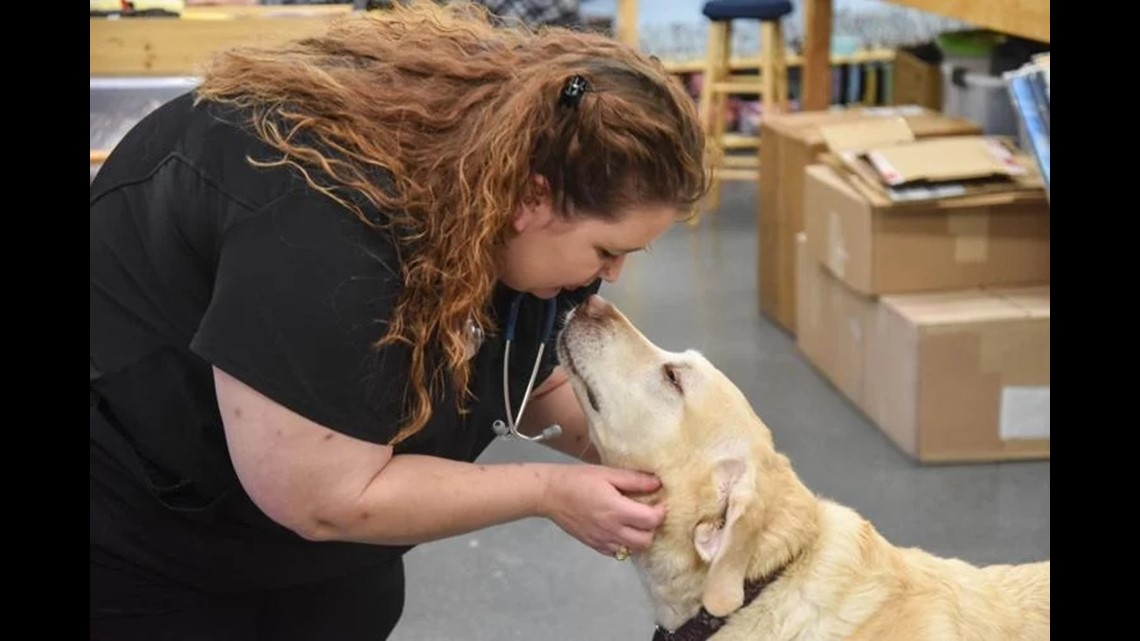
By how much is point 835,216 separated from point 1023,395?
774mm

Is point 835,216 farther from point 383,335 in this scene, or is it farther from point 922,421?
point 383,335

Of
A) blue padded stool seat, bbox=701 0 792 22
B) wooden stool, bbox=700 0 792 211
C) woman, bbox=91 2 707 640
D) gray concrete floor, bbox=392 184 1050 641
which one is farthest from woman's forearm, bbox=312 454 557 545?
blue padded stool seat, bbox=701 0 792 22

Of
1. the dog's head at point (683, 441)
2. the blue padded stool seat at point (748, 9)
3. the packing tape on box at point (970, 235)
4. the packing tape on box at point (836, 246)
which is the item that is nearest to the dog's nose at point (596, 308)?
the dog's head at point (683, 441)

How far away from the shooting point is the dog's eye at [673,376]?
71.6 inches

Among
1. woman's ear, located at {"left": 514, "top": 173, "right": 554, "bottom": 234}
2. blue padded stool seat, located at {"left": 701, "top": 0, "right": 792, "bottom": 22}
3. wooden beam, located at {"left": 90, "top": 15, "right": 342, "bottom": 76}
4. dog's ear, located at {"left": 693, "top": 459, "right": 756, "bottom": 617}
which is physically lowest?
dog's ear, located at {"left": 693, "top": 459, "right": 756, "bottom": 617}

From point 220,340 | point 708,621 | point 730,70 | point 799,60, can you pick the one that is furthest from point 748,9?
point 220,340

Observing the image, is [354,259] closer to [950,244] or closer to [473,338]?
[473,338]

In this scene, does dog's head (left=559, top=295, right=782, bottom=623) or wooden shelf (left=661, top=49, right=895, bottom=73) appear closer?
dog's head (left=559, top=295, right=782, bottom=623)

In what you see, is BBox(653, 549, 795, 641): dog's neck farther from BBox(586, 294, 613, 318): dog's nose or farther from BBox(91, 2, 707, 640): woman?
BBox(586, 294, 613, 318): dog's nose

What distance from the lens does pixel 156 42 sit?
3301 millimetres

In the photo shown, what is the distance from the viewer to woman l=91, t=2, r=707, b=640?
4.44 ft

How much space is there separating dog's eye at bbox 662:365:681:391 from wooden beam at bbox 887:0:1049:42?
1.59m
